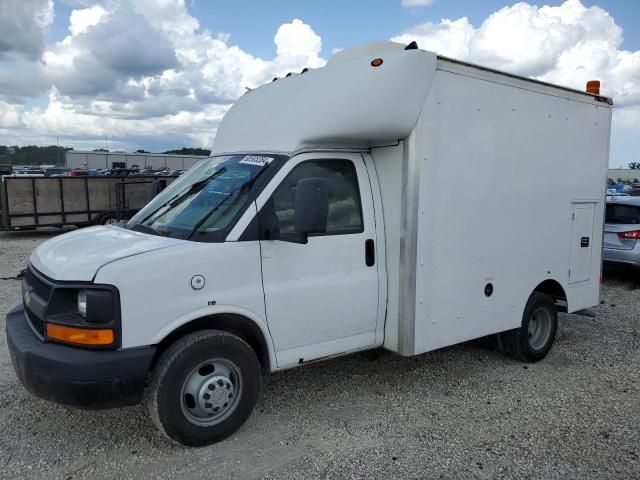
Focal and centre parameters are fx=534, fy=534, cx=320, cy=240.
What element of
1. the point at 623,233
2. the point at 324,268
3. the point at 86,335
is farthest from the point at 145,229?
the point at 623,233

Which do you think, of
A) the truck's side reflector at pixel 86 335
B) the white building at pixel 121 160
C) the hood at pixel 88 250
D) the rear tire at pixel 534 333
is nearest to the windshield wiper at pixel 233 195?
the hood at pixel 88 250

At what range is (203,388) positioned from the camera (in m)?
3.68

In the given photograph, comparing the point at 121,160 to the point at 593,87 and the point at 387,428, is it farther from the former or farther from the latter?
the point at 387,428

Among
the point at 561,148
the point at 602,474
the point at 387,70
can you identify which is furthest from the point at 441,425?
the point at 561,148

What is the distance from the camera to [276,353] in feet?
13.1

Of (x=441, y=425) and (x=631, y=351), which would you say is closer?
(x=441, y=425)

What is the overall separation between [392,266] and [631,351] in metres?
3.62

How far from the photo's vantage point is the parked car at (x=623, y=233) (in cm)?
950

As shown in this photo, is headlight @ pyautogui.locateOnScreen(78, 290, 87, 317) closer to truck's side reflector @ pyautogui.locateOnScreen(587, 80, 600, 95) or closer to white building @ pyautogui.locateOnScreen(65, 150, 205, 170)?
truck's side reflector @ pyautogui.locateOnScreen(587, 80, 600, 95)

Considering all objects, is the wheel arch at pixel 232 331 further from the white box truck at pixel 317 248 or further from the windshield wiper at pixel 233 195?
the windshield wiper at pixel 233 195

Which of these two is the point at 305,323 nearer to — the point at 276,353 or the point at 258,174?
the point at 276,353

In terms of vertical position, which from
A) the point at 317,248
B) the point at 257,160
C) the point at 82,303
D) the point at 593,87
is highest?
the point at 593,87

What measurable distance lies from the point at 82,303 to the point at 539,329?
4647 millimetres

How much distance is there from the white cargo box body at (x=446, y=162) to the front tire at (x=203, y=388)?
4.48 ft
